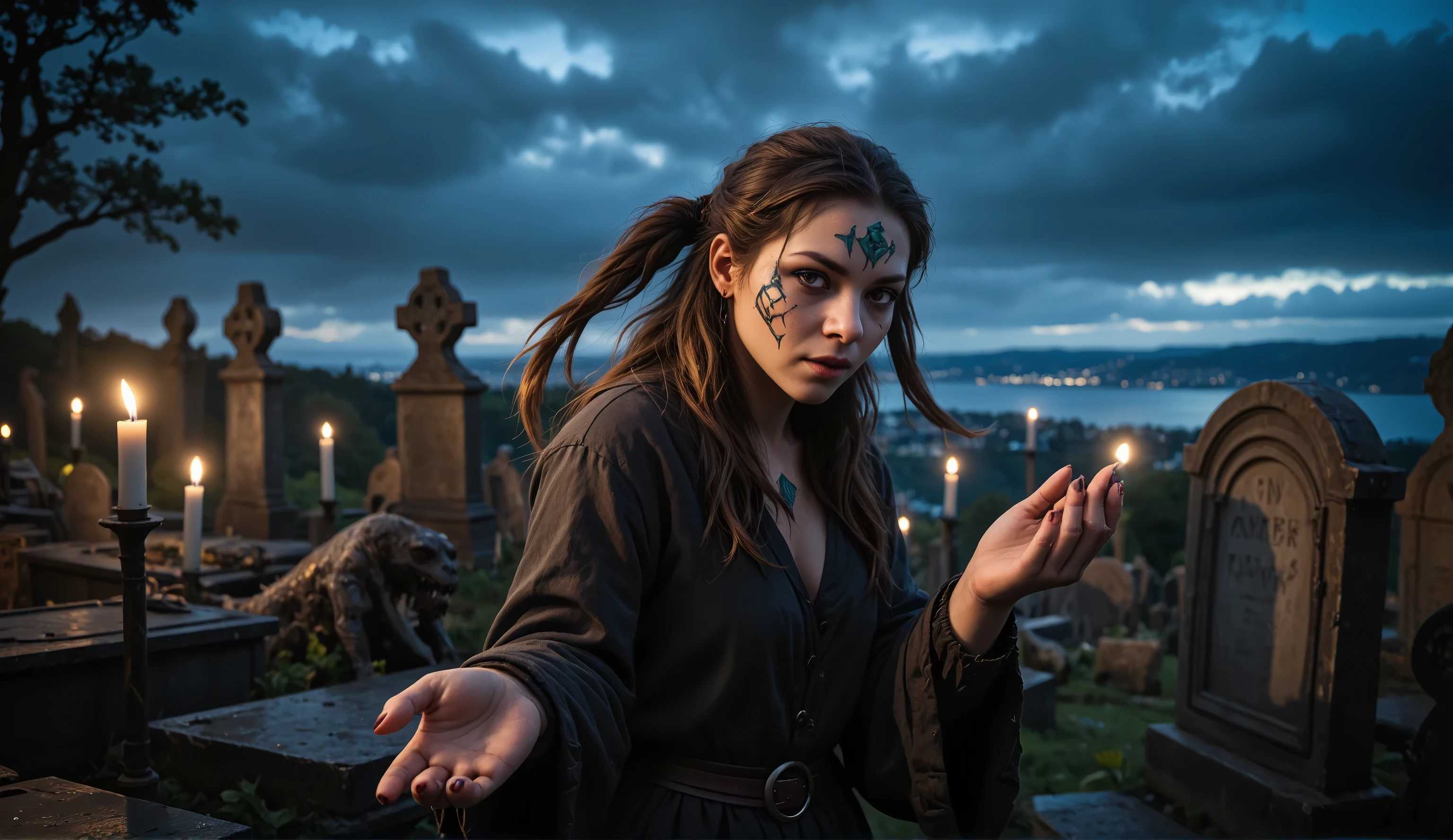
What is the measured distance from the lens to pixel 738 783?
1725mm

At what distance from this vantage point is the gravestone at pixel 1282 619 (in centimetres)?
391

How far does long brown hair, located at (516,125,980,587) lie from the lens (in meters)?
1.81

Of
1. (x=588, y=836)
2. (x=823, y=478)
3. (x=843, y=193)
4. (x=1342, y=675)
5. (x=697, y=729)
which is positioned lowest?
(x=1342, y=675)

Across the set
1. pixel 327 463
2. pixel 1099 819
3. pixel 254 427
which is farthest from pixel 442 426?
pixel 1099 819

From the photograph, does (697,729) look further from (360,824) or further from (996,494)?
(996,494)

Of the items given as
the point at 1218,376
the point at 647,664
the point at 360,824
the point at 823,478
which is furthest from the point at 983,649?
the point at 1218,376

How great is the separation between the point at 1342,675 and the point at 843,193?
3516 mm

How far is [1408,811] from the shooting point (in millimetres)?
3793

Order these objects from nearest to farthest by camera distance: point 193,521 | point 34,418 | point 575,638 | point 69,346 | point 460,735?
point 460,735 < point 575,638 < point 193,521 < point 34,418 < point 69,346

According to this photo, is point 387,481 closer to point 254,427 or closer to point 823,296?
point 254,427

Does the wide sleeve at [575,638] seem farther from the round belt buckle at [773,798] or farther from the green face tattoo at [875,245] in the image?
the green face tattoo at [875,245]

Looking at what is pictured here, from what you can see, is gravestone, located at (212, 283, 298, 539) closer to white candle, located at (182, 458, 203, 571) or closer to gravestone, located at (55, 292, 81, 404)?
white candle, located at (182, 458, 203, 571)

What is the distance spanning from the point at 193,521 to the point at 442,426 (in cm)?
408

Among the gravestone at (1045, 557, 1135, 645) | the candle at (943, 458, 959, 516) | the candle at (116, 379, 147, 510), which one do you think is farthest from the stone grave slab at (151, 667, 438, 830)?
the gravestone at (1045, 557, 1135, 645)
